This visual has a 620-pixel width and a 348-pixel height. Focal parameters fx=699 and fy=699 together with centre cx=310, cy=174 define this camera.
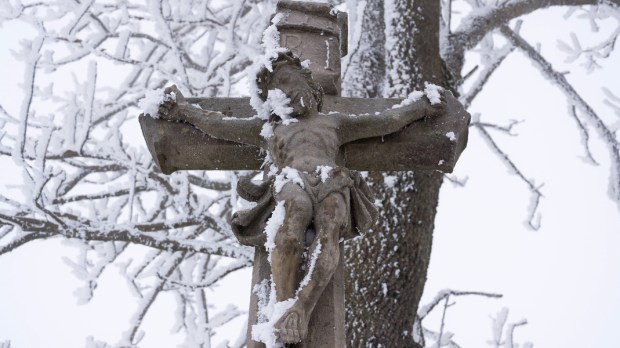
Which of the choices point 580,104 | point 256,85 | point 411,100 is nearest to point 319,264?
point 256,85

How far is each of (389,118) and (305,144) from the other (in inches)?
17.4

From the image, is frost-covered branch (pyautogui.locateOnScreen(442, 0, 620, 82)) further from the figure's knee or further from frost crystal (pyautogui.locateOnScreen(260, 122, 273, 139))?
the figure's knee

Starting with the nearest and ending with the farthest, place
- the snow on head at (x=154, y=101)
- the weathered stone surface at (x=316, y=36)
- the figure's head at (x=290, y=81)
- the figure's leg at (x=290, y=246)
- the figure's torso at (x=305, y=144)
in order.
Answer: the figure's leg at (x=290, y=246) < the figure's torso at (x=305, y=144) < the figure's head at (x=290, y=81) < the snow on head at (x=154, y=101) < the weathered stone surface at (x=316, y=36)

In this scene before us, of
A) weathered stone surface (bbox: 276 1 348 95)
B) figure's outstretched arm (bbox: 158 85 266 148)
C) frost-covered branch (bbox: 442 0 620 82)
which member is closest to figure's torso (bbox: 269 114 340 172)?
figure's outstretched arm (bbox: 158 85 266 148)

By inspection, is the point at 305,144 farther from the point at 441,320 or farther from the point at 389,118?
the point at 441,320

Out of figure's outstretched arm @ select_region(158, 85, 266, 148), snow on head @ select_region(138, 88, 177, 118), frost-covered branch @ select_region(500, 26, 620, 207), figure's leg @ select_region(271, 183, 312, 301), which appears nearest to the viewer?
figure's leg @ select_region(271, 183, 312, 301)

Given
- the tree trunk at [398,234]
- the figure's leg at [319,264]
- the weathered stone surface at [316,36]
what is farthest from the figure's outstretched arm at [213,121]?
the tree trunk at [398,234]

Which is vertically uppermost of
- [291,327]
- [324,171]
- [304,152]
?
[304,152]

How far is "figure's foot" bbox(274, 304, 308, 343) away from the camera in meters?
2.04

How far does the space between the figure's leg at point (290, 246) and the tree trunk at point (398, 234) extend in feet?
6.03

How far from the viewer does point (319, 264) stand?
86.5 inches

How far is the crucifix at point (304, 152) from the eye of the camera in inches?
87.1

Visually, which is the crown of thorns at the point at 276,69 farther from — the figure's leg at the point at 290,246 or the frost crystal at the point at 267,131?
the figure's leg at the point at 290,246

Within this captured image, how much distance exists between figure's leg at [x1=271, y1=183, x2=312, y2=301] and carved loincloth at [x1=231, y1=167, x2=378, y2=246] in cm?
8
